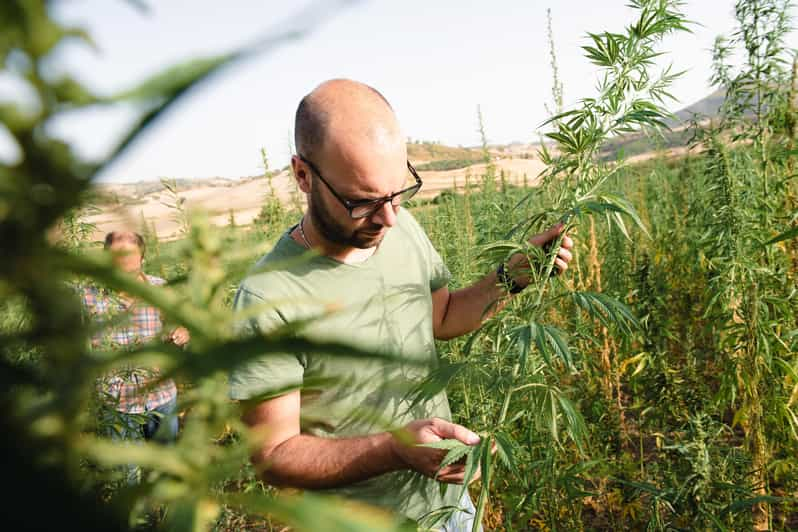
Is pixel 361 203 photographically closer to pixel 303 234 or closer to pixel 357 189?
pixel 357 189

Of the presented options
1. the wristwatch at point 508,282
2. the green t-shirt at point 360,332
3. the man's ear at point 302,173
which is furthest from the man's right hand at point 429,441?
the man's ear at point 302,173

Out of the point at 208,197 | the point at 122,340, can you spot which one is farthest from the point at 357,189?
the point at 122,340

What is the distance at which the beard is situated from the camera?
6.10 feet

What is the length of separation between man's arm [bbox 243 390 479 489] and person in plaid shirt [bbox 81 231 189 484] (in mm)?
298

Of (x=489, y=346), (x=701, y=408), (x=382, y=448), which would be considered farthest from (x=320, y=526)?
(x=701, y=408)

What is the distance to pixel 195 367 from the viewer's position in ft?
0.88

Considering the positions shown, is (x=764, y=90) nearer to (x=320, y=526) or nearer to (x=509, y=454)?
(x=509, y=454)

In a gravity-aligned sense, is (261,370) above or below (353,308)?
below

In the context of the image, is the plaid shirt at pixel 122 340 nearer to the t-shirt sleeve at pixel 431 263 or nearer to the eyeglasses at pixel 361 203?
the eyeglasses at pixel 361 203

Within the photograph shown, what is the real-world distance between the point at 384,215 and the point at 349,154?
0.79 ft

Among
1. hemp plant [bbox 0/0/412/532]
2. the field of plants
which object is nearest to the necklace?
the field of plants

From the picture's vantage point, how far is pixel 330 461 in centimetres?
162

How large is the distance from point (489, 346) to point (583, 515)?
161 centimetres

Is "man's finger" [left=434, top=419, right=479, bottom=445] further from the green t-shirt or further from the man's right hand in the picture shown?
the green t-shirt
